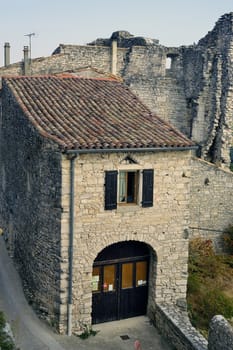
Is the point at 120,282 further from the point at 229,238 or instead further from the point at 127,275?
the point at 229,238

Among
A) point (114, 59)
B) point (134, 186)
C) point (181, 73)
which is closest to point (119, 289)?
point (134, 186)

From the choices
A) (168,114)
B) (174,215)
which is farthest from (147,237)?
(168,114)

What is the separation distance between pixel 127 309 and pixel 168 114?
47.2ft

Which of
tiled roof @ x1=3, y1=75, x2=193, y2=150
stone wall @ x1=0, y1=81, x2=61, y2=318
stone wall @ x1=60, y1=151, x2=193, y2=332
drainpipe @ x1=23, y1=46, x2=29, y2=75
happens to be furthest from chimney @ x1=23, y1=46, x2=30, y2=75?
stone wall @ x1=60, y1=151, x2=193, y2=332

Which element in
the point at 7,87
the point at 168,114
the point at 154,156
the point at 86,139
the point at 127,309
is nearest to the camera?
the point at 86,139

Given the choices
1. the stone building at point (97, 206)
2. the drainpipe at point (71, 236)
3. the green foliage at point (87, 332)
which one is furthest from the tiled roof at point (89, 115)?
the green foliage at point (87, 332)

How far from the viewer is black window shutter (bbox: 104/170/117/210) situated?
45.0ft

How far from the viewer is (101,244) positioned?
13.9 metres

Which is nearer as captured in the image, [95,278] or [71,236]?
[71,236]

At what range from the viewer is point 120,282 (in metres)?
15.1

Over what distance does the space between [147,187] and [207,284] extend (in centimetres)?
586

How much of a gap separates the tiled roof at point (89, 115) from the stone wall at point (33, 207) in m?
0.50

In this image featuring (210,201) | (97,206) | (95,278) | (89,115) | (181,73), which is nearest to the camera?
(97,206)

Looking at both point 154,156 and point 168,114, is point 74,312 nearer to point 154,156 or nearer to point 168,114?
point 154,156
